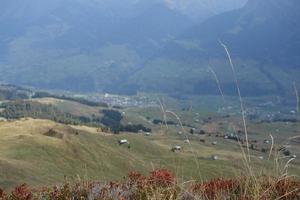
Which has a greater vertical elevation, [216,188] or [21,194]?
[216,188]

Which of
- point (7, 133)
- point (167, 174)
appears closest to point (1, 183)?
point (7, 133)

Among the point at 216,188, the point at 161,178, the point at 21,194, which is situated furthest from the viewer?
the point at 161,178

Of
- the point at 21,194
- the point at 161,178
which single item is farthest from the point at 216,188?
the point at 21,194

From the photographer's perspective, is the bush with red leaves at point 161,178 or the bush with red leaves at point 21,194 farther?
the bush with red leaves at point 161,178

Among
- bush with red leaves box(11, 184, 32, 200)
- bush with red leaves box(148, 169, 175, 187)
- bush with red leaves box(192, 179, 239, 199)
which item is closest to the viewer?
bush with red leaves box(11, 184, 32, 200)

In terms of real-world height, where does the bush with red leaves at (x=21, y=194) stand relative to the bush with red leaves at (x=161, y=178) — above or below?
below

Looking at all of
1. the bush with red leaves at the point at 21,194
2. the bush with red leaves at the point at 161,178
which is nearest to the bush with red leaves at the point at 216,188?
the bush with red leaves at the point at 161,178

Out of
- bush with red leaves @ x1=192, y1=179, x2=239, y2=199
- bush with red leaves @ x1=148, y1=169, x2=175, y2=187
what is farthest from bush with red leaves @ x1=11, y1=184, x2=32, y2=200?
bush with red leaves @ x1=192, y1=179, x2=239, y2=199

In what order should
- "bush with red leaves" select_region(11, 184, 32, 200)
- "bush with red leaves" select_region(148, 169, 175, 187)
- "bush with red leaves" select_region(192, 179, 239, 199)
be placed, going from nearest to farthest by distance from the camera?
"bush with red leaves" select_region(11, 184, 32, 200)
"bush with red leaves" select_region(192, 179, 239, 199)
"bush with red leaves" select_region(148, 169, 175, 187)

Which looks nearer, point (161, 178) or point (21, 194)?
point (21, 194)

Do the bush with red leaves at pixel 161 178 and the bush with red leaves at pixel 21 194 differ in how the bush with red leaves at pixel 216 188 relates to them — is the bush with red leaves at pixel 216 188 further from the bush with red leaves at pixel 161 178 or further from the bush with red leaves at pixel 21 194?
the bush with red leaves at pixel 21 194

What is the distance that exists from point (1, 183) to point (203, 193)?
11674cm

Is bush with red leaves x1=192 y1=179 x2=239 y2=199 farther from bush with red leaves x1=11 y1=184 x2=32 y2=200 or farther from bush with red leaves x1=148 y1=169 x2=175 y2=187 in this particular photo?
bush with red leaves x1=11 y1=184 x2=32 y2=200

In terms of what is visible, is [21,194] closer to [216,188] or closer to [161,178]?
[161,178]
